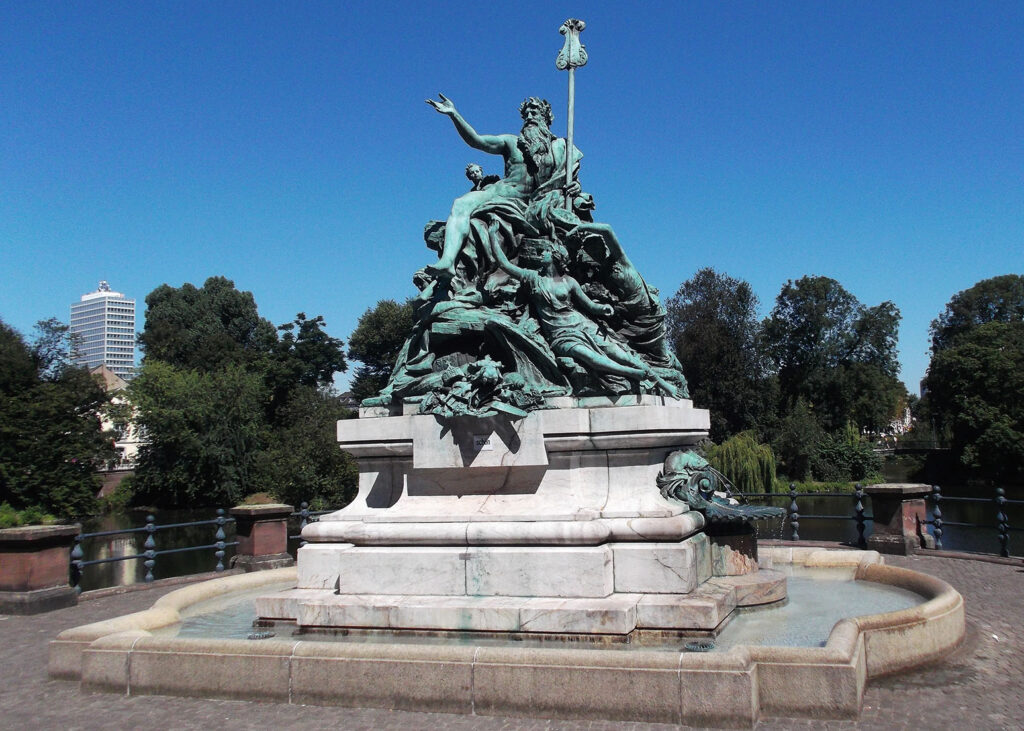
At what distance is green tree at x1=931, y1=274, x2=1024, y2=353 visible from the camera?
53969 millimetres

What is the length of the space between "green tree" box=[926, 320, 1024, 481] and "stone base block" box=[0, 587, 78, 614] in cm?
4142

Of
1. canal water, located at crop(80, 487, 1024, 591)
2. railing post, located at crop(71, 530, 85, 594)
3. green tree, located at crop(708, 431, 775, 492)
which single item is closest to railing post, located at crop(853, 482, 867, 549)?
canal water, located at crop(80, 487, 1024, 591)

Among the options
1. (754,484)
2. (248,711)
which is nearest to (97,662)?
(248,711)

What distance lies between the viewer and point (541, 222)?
8.28 metres

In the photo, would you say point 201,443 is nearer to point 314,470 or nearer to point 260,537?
→ point 314,470

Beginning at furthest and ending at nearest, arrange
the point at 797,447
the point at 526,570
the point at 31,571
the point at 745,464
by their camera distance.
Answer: the point at 797,447, the point at 745,464, the point at 31,571, the point at 526,570

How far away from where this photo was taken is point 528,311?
7578 mm

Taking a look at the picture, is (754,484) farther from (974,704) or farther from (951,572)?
(974,704)

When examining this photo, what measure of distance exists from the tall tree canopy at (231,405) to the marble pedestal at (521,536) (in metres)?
25.8

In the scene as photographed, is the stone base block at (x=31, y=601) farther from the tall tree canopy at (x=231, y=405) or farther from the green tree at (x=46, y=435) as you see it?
the green tree at (x=46, y=435)

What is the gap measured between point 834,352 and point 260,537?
48663 mm

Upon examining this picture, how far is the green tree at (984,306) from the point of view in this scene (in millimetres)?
53969

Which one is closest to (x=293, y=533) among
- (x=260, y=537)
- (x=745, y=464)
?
(x=745, y=464)

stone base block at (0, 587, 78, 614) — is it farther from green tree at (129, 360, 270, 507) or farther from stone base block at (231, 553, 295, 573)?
green tree at (129, 360, 270, 507)
